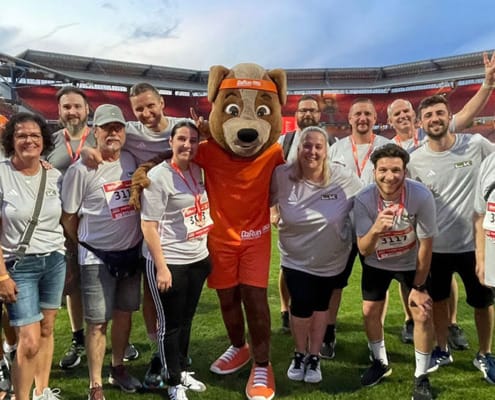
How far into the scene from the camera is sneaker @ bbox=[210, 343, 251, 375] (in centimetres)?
342

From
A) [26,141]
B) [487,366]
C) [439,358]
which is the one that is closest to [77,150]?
[26,141]

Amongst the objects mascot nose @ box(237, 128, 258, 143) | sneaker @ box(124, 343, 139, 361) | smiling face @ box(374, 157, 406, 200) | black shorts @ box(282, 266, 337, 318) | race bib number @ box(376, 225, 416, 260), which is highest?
mascot nose @ box(237, 128, 258, 143)

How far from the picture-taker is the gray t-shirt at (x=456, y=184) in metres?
3.21

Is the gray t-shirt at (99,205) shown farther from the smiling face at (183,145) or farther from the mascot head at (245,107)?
the mascot head at (245,107)

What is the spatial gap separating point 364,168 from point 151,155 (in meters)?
1.69

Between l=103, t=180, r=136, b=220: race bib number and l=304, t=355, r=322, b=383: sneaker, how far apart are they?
66.7 inches

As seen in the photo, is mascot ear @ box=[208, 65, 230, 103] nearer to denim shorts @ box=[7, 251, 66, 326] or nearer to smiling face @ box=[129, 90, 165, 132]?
smiling face @ box=[129, 90, 165, 132]

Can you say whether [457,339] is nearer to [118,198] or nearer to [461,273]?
[461,273]

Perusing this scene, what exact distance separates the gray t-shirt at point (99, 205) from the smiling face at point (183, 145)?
1.23ft

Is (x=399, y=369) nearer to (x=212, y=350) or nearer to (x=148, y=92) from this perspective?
(x=212, y=350)

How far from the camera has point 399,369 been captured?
3455 mm

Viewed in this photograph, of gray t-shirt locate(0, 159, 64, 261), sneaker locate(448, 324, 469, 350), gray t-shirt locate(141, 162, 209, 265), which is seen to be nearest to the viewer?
gray t-shirt locate(0, 159, 64, 261)

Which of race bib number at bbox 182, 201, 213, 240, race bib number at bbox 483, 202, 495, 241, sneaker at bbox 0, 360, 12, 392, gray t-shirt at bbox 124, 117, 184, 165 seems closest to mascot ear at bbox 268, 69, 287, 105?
gray t-shirt at bbox 124, 117, 184, 165

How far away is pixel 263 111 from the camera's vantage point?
3041 millimetres
